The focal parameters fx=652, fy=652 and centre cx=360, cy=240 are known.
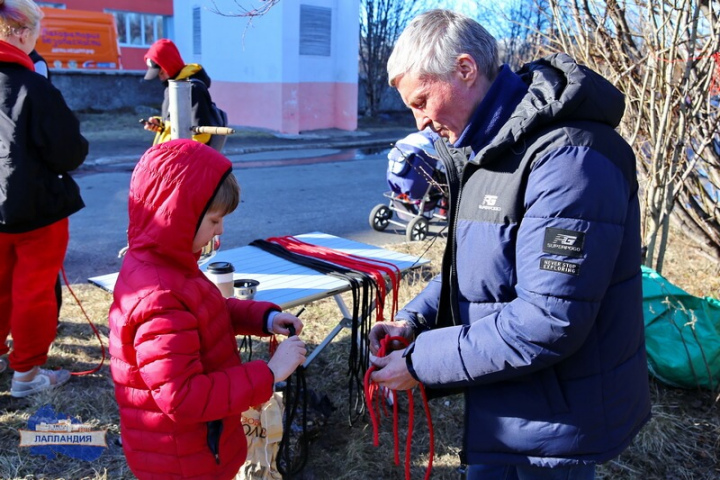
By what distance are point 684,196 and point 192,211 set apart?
4201 mm

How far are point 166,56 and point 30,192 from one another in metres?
2.10

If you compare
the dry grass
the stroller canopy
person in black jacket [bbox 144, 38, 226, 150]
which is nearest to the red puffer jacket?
the dry grass

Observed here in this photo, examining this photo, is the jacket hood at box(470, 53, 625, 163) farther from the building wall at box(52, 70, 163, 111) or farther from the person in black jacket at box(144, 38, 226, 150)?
the building wall at box(52, 70, 163, 111)

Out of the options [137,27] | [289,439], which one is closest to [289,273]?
[289,439]

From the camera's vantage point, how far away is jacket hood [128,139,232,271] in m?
1.71

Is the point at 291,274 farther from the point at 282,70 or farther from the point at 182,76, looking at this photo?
the point at 282,70

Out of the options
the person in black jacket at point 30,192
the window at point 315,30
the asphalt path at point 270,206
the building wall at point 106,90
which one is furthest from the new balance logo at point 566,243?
the building wall at point 106,90

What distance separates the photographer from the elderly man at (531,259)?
4.66ft

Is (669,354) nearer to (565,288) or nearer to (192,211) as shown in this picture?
(565,288)

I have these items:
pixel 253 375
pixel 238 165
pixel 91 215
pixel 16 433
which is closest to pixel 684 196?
pixel 253 375

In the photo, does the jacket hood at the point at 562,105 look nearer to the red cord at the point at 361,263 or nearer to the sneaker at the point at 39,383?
the red cord at the point at 361,263

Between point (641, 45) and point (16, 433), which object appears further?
point (641, 45)

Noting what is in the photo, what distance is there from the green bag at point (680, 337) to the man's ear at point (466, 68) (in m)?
2.19

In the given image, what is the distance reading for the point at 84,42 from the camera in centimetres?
1983
